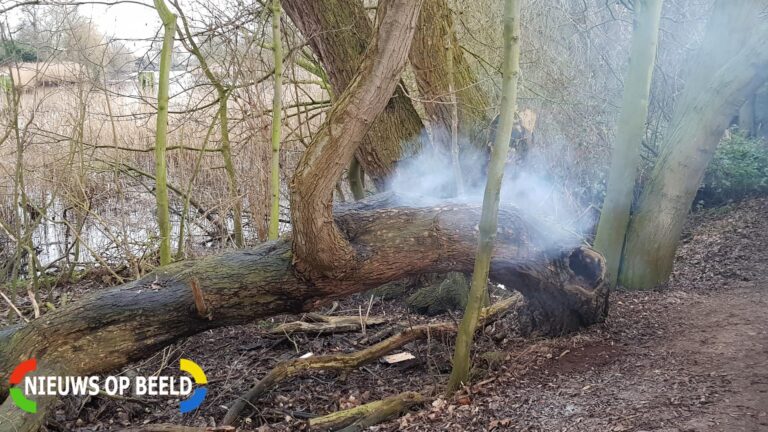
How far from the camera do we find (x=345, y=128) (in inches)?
125

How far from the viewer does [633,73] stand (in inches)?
201

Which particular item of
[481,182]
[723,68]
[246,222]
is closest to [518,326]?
[481,182]

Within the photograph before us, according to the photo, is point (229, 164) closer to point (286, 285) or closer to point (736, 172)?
point (286, 285)

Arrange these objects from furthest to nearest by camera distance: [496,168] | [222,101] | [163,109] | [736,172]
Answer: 1. [736,172]
2. [222,101]
3. [163,109]
4. [496,168]

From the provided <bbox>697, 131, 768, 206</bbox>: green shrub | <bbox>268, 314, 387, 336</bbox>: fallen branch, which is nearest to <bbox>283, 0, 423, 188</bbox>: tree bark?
<bbox>268, 314, 387, 336</bbox>: fallen branch

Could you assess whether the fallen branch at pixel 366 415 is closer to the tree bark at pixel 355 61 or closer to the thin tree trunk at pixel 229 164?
the tree bark at pixel 355 61

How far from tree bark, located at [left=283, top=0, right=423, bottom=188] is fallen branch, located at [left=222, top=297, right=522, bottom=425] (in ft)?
5.60

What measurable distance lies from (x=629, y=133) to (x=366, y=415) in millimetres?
3248

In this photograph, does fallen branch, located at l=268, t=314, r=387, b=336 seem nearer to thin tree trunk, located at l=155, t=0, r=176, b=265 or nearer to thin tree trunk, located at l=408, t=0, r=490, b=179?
thin tree trunk, located at l=155, t=0, r=176, b=265

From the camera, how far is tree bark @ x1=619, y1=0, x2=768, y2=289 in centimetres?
494

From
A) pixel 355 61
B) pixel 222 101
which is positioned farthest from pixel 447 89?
pixel 222 101

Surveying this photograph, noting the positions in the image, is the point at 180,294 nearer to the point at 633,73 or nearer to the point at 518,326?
the point at 518,326

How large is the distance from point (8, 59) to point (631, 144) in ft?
17.1

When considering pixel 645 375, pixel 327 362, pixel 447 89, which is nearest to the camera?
pixel 645 375
